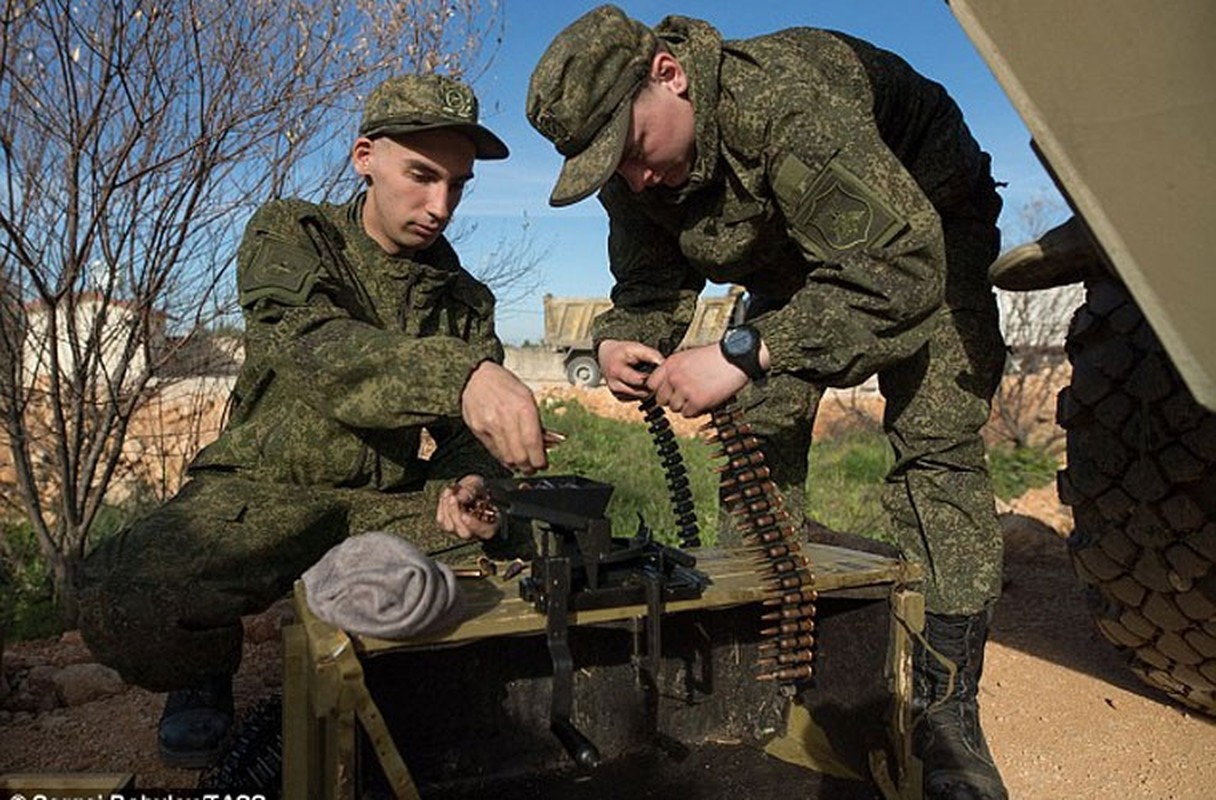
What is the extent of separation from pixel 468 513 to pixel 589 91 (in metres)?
1.04

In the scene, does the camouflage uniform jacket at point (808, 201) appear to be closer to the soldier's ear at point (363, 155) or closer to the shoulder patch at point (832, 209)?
the shoulder patch at point (832, 209)

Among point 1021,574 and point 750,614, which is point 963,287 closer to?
point 750,614

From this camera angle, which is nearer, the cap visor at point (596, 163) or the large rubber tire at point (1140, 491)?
the cap visor at point (596, 163)

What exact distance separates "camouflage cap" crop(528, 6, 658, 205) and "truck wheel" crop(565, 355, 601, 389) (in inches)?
768

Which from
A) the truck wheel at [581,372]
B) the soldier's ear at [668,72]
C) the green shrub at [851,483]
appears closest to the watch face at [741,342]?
the soldier's ear at [668,72]

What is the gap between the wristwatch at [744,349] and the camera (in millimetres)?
2242

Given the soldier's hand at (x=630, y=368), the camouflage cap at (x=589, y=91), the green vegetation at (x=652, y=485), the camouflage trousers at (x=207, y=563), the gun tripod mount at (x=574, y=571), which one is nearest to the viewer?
the gun tripod mount at (x=574, y=571)

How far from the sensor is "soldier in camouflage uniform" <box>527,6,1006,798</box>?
2.29 metres

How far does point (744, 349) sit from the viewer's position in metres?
2.24

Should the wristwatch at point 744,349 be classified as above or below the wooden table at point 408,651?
above

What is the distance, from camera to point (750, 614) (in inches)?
108

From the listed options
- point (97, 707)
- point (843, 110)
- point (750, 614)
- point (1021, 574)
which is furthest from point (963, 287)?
point (97, 707)

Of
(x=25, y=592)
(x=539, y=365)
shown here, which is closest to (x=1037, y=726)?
(x=25, y=592)

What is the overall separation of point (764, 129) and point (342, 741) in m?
1.60
